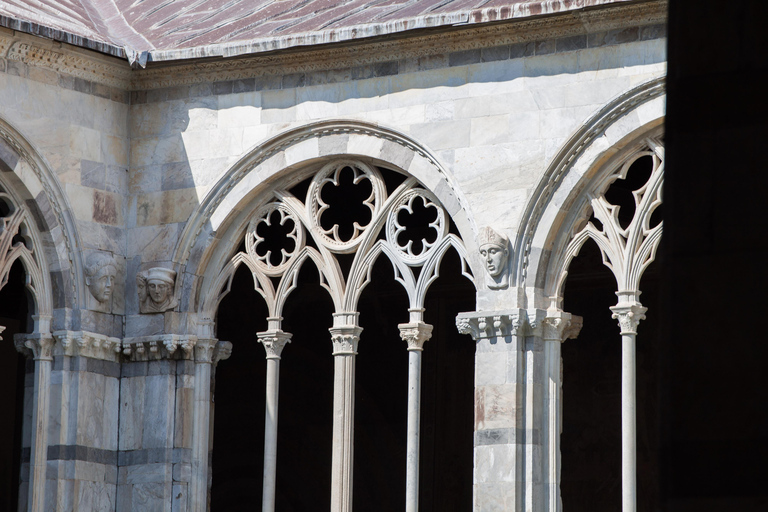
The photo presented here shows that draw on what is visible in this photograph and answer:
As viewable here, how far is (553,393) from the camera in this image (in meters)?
13.5

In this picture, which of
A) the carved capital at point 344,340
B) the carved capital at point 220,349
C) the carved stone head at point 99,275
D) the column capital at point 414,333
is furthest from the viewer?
the carved capital at point 220,349

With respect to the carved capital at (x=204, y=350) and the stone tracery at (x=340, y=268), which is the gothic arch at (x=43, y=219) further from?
the stone tracery at (x=340, y=268)

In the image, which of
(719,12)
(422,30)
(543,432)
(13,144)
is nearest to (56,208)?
(13,144)

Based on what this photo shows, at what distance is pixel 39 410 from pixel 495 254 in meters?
4.60

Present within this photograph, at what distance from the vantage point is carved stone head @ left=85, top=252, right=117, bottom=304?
15.1 metres

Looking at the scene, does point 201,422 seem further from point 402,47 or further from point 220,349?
point 402,47

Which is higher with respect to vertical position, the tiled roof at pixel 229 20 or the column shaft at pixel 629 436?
the tiled roof at pixel 229 20

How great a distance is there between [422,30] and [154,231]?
346 cm

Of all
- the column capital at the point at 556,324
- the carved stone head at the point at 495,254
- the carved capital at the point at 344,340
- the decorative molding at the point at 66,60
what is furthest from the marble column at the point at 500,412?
the decorative molding at the point at 66,60

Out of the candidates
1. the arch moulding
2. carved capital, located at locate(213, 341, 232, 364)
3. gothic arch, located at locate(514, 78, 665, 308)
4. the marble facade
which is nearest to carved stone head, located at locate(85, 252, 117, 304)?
the marble facade

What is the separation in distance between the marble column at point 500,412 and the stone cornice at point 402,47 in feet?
8.17

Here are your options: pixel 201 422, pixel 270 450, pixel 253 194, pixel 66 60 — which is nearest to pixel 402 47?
pixel 253 194

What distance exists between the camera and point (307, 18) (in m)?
15.3

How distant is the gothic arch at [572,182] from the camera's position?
13.3m
